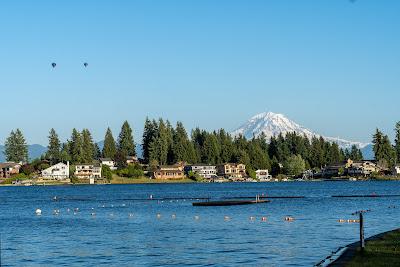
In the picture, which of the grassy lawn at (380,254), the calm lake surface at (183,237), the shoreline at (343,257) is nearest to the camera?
the grassy lawn at (380,254)

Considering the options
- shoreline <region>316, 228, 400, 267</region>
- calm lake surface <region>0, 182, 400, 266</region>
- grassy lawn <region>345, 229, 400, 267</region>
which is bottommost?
calm lake surface <region>0, 182, 400, 266</region>

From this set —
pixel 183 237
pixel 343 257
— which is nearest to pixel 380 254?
pixel 343 257

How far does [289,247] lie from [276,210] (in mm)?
51756

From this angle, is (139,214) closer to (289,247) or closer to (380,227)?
(380,227)

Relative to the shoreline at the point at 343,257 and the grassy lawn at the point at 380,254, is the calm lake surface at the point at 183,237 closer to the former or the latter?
the shoreline at the point at 343,257

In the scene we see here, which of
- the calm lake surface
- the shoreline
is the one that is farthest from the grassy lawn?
the calm lake surface

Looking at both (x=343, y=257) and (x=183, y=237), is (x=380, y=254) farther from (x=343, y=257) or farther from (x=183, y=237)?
(x=183, y=237)

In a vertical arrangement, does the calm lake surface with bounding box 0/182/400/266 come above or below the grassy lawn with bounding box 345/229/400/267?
below

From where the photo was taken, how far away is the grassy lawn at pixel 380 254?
43.4 m

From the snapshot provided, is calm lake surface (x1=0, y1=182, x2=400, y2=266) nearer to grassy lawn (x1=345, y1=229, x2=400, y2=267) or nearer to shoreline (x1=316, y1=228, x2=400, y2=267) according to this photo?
shoreline (x1=316, y1=228, x2=400, y2=267)

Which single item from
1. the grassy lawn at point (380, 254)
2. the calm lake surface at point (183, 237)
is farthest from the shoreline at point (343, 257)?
the calm lake surface at point (183, 237)

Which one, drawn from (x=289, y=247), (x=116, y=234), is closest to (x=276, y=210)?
(x=116, y=234)

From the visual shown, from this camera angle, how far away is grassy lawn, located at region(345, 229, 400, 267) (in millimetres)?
43406

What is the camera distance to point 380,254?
4666 centimetres
